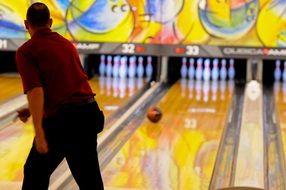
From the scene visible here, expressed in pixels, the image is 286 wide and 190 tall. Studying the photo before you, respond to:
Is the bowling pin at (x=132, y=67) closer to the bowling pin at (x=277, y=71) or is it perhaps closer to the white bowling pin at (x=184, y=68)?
the white bowling pin at (x=184, y=68)

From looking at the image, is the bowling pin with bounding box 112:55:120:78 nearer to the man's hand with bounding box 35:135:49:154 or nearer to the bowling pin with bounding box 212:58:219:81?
the bowling pin with bounding box 212:58:219:81

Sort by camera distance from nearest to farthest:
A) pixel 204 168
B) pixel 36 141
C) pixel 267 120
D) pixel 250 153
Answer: pixel 36 141, pixel 204 168, pixel 250 153, pixel 267 120

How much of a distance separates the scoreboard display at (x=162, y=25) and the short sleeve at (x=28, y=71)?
4.61 meters

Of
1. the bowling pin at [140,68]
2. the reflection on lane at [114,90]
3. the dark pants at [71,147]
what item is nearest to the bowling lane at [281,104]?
the reflection on lane at [114,90]

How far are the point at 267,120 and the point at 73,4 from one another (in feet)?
8.80

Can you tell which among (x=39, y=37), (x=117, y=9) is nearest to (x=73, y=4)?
(x=117, y=9)

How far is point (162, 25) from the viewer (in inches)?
283

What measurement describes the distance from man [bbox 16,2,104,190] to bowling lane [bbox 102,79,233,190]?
1.04 m

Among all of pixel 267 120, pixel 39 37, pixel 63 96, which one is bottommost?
pixel 267 120

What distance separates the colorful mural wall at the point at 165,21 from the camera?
6.99 m

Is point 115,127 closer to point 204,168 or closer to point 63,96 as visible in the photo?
point 204,168

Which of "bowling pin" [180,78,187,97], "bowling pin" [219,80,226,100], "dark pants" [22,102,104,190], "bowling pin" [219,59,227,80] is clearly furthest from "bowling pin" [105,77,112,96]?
"dark pants" [22,102,104,190]

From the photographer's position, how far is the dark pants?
2.67m

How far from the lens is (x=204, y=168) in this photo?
4.13 meters
